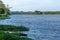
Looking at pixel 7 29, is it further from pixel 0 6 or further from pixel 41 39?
pixel 0 6

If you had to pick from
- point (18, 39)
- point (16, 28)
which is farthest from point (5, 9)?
point (18, 39)

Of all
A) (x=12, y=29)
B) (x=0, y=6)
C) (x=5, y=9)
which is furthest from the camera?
(x=5, y=9)

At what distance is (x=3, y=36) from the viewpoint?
30.9m

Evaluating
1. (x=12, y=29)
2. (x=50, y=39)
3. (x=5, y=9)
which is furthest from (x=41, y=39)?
(x=5, y=9)

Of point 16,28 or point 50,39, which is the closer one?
point 50,39

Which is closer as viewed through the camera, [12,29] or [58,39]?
[58,39]

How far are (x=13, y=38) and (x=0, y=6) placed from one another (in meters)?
98.9

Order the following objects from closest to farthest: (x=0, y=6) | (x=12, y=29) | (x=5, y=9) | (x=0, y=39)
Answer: (x=0, y=39), (x=12, y=29), (x=0, y=6), (x=5, y=9)

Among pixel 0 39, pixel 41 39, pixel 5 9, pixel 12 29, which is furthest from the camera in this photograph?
pixel 5 9

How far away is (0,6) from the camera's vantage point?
130 meters

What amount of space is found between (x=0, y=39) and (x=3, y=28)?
1982 centimetres

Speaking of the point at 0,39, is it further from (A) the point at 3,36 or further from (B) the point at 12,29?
(B) the point at 12,29

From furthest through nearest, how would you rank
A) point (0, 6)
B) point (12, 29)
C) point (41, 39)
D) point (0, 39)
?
point (0, 6)
point (12, 29)
point (41, 39)
point (0, 39)

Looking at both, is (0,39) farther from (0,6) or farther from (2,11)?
(2,11)
